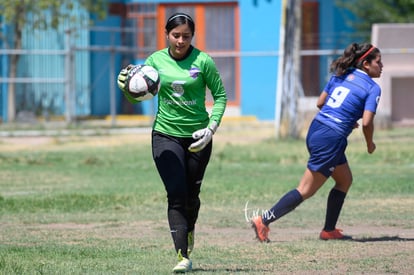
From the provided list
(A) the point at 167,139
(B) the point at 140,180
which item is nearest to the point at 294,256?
(A) the point at 167,139

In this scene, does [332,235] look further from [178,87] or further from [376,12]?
[376,12]

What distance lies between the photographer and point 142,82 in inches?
310

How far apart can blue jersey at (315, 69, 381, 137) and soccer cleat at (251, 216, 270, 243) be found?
1182 mm

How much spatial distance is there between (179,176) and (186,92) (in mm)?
691

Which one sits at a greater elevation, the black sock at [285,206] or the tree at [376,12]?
the tree at [376,12]

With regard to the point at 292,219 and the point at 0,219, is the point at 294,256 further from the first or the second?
the point at 0,219

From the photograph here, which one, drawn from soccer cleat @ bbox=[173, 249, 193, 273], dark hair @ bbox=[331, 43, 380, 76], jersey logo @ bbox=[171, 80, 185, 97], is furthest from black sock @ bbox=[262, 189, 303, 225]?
jersey logo @ bbox=[171, 80, 185, 97]

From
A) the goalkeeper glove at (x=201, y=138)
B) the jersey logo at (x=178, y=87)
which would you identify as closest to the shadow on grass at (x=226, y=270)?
the goalkeeper glove at (x=201, y=138)

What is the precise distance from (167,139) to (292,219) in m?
4.04

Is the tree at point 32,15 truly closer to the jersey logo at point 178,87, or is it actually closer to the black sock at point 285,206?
the black sock at point 285,206

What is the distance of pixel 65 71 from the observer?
27641mm

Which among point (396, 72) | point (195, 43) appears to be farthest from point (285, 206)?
point (195, 43)

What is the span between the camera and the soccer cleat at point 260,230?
32.5ft

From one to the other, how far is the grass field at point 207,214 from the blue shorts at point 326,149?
76 centimetres
